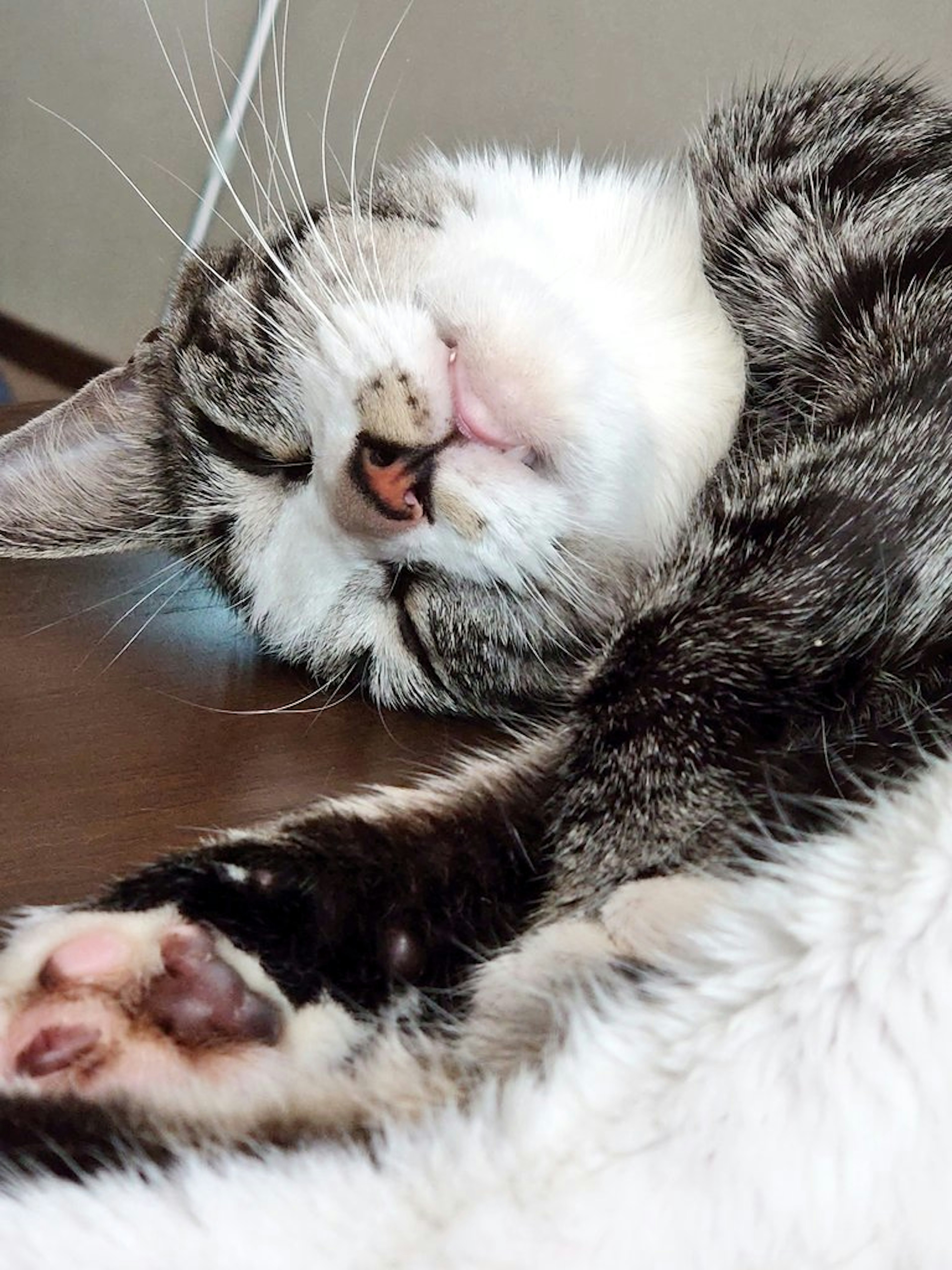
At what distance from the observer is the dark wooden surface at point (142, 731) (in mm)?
741

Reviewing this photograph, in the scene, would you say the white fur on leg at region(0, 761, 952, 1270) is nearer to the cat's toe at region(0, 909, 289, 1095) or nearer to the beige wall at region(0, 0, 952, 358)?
the cat's toe at region(0, 909, 289, 1095)

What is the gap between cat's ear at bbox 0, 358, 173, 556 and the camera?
45.1 inches

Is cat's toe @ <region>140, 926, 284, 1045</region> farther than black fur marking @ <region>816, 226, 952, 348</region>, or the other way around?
black fur marking @ <region>816, 226, 952, 348</region>

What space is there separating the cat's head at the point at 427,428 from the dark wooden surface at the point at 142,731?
5 cm

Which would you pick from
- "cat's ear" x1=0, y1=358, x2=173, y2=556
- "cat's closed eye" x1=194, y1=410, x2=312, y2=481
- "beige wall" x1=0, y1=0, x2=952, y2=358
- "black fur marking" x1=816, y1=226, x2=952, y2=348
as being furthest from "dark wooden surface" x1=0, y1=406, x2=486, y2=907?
"beige wall" x1=0, y1=0, x2=952, y2=358

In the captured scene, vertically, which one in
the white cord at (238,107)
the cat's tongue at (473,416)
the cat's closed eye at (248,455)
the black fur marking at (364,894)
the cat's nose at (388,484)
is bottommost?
the black fur marking at (364,894)

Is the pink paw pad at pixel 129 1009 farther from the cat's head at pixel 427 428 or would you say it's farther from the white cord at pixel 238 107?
the white cord at pixel 238 107

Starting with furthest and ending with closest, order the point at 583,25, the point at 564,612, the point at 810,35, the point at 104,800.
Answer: the point at 583,25, the point at 810,35, the point at 564,612, the point at 104,800

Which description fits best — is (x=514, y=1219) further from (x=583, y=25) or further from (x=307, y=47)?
(x=307, y=47)

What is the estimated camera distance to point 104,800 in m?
0.78

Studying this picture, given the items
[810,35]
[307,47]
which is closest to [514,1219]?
[810,35]

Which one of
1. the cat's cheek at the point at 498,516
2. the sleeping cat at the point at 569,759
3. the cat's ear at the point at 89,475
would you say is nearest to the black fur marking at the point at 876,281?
the sleeping cat at the point at 569,759

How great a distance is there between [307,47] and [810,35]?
0.98m

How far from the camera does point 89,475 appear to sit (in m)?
1.21
